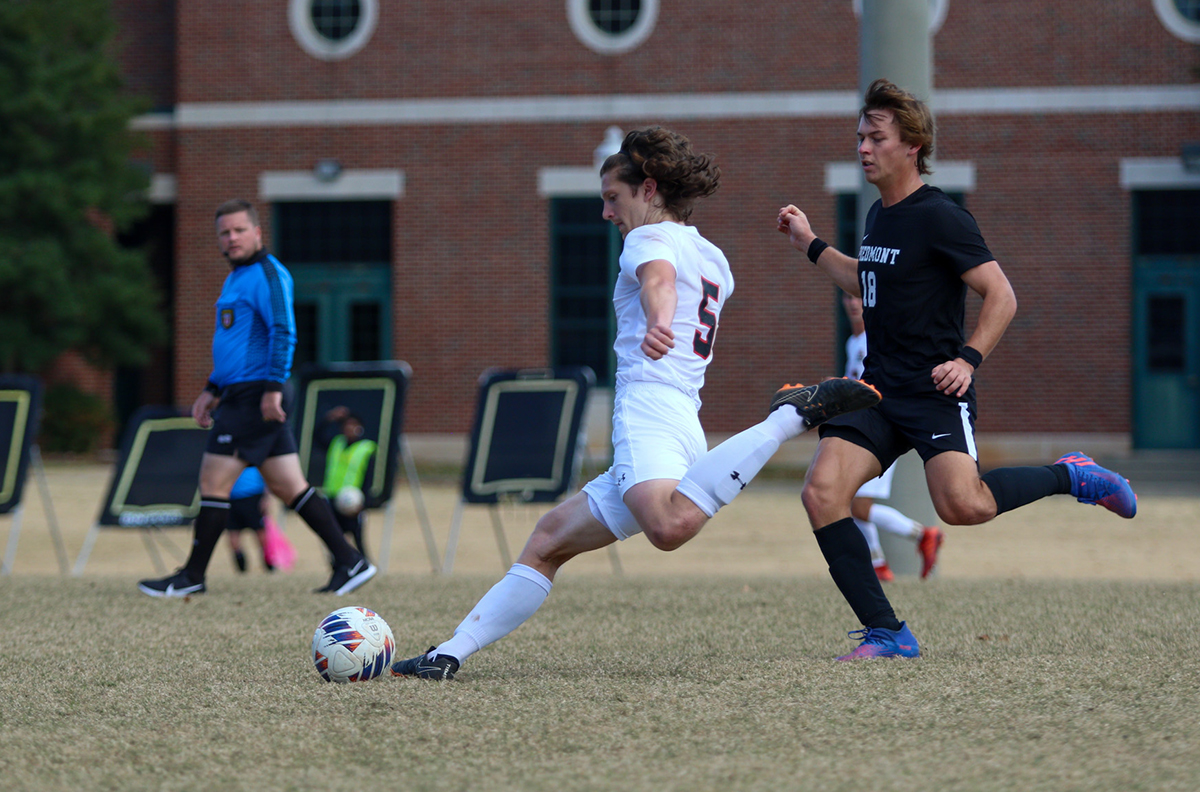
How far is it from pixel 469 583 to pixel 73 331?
17.1 m

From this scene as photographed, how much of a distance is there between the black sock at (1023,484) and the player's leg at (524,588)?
1385 mm

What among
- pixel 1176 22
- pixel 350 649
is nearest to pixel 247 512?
pixel 350 649

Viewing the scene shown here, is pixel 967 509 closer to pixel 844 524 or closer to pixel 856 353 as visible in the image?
pixel 844 524

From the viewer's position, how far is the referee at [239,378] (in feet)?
22.9

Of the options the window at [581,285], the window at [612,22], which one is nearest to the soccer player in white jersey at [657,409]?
the window at [581,285]

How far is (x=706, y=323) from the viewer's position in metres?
4.21

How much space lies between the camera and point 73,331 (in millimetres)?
22781

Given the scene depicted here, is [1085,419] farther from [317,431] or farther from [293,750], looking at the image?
[293,750]

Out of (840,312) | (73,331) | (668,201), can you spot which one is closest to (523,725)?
(668,201)

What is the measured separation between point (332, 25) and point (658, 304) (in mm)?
20657

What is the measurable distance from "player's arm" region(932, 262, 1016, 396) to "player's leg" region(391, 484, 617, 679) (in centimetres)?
118

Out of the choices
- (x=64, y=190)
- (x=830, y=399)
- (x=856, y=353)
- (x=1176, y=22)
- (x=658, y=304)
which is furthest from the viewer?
(x=64, y=190)

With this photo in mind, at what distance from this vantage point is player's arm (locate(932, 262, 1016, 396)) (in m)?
4.36

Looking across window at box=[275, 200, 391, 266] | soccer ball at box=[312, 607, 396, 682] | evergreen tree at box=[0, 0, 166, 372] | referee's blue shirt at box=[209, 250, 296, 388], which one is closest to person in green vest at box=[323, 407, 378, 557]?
referee's blue shirt at box=[209, 250, 296, 388]
